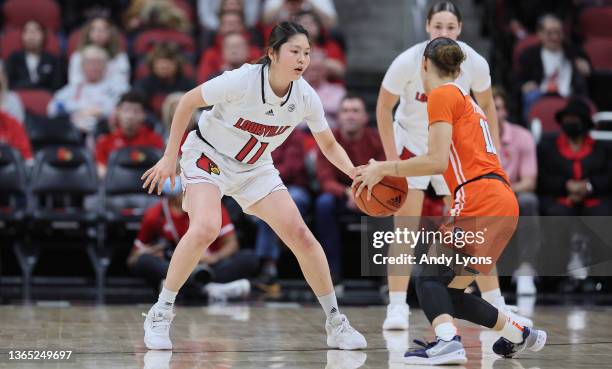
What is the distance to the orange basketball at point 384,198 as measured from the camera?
536cm

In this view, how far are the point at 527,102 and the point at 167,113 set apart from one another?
3651mm

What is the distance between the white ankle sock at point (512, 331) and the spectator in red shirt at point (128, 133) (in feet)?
17.2

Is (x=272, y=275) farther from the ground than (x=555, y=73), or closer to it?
closer to it

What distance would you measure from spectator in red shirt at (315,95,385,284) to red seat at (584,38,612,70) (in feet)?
11.9

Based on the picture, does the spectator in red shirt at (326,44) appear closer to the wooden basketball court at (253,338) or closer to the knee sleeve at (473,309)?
the wooden basketball court at (253,338)

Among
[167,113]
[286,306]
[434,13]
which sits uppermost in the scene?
[434,13]

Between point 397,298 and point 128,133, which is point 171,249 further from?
point 397,298

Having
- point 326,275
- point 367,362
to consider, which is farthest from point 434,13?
point 367,362

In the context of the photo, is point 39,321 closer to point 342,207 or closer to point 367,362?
point 367,362

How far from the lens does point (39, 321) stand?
667 centimetres

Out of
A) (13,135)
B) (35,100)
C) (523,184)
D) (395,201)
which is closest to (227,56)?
(35,100)

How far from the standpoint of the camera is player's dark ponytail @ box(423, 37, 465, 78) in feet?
16.7

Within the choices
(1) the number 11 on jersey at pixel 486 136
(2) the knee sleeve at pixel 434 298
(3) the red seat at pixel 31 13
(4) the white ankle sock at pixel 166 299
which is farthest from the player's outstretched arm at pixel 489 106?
(3) the red seat at pixel 31 13

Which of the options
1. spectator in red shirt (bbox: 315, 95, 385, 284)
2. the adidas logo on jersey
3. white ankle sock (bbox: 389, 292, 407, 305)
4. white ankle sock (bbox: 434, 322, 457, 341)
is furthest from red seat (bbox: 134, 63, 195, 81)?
white ankle sock (bbox: 434, 322, 457, 341)
